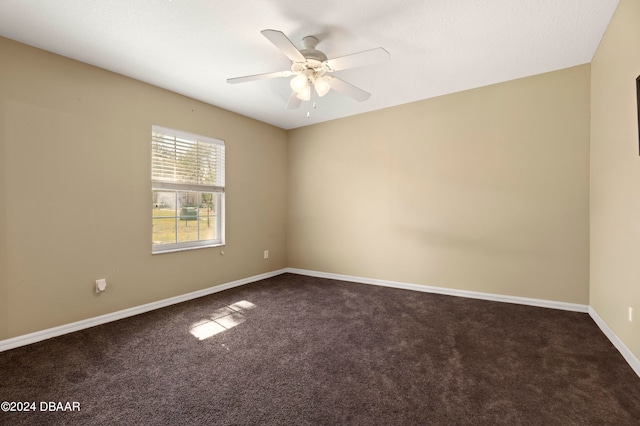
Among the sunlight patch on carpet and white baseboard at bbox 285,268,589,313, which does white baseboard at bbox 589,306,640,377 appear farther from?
the sunlight patch on carpet

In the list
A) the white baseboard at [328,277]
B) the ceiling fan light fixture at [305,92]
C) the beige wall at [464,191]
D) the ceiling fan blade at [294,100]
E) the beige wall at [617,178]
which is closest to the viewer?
the beige wall at [617,178]

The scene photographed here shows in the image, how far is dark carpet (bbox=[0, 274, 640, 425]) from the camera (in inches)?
62.4

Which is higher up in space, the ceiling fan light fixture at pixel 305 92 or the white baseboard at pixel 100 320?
the ceiling fan light fixture at pixel 305 92

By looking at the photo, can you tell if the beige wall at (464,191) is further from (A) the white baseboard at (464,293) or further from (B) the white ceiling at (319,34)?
(B) the white ceiling at (319,34)

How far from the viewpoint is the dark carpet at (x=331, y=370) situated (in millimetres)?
1586

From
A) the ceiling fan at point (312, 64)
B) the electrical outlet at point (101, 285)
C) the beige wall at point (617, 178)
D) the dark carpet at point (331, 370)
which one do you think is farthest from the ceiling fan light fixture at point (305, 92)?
the electrical outlet at point (101, 285)

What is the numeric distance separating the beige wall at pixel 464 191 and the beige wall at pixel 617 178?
0.23 meters

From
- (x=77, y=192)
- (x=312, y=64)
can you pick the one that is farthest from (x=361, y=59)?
(x=77, y=192)

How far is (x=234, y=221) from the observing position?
4254 millimetres

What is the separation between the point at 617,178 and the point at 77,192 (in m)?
4.70

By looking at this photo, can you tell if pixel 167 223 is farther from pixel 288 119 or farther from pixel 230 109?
pixel 288 119

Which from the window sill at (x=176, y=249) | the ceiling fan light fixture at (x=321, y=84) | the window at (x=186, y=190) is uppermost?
the ceiling fan light fixture at (x=321, y=84)

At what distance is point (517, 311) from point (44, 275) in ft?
15.2

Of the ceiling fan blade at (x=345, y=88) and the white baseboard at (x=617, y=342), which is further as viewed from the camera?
the ceiling fan blade at (x=345, y=88)
